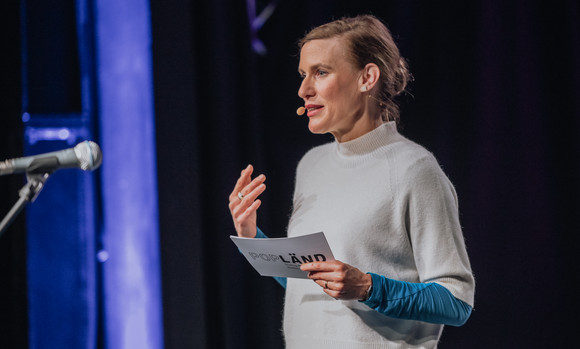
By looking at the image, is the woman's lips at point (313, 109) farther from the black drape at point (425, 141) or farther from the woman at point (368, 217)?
the black drape at point (425, 141)

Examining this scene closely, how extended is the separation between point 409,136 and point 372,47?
22.3 inches

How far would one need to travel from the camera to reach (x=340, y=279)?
3.61 ft

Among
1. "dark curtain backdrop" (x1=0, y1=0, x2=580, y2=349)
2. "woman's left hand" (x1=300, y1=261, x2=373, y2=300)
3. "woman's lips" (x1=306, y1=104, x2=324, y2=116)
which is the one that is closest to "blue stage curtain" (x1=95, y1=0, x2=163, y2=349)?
"dark curtain backdrop" (x1=0, y1=0, x2=580, y2=349)

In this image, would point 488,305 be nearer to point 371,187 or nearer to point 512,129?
point 512,129

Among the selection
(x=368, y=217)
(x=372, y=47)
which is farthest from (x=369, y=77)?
(x=368, y=217)

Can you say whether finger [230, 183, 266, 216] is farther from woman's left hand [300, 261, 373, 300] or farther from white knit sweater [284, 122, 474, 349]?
woman's left hand [300, 261, 373, 300]

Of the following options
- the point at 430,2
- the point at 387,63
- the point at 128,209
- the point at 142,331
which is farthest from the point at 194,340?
the point at 430,2

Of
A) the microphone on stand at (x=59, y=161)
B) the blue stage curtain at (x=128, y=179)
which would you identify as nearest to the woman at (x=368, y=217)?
the microphone on stand at (x=59, y=161)

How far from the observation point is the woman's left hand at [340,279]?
111 centimetres

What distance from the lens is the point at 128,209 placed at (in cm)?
208

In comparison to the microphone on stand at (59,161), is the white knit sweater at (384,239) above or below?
below

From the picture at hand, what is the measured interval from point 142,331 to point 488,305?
4.05 ft

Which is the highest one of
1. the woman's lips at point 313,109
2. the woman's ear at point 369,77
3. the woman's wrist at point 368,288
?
the woman's ear at point 369,77

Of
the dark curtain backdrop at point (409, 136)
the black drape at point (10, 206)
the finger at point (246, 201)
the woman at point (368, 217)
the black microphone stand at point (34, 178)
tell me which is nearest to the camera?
the black microphone stand at point (34, 178)
